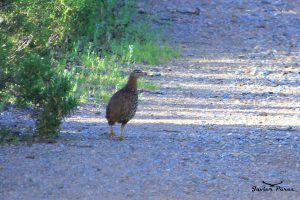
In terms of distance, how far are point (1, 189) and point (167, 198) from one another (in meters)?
1.57

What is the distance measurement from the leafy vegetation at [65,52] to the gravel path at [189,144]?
50 centimetres

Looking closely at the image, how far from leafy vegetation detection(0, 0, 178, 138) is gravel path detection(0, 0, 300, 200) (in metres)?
0.50

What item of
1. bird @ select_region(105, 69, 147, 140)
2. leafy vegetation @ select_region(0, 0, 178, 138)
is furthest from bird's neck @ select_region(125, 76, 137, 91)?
leafy vegetation @ select_region(0, 0, 178, 138)

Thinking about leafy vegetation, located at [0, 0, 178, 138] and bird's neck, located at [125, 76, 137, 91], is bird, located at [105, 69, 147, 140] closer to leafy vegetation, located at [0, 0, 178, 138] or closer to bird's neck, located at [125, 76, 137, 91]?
bird's neck, located at [125, 76, 137, 91]

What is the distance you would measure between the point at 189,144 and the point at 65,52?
7016mm

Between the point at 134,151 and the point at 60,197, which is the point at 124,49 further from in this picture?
the point at 60,197

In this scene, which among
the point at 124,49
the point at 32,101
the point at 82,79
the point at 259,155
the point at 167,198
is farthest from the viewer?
the point at 124,49

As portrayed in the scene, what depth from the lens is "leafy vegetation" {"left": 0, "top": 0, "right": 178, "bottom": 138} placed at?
10.0 meters

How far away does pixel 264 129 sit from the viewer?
1125cm

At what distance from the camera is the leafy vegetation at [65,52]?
10.0 meters

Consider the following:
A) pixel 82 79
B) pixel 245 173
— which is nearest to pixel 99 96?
pixel 82 79

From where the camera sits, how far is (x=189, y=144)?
395 inches

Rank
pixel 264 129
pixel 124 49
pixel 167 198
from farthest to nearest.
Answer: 1. pixel 124 49
2. pixel 264 129
3. pixel 167 198

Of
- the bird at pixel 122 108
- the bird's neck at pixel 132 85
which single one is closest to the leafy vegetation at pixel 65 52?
the bird at pixel 122 108
